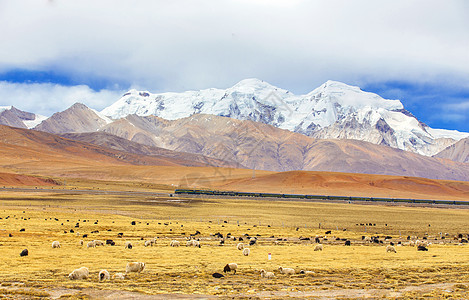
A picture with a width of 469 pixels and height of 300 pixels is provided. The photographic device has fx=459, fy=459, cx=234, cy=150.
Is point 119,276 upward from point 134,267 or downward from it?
downward

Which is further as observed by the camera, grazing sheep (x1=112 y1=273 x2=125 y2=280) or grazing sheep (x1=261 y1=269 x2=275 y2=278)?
grazing sheep (x1=261 y1=269 x2=275 y2=278)

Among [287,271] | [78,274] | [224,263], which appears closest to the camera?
[78,274]

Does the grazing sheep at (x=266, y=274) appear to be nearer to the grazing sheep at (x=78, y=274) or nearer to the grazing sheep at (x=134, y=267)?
the grazing sheep at (x=134, y=267)

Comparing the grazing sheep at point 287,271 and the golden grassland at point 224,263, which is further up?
the grazing sheep at point 287,271

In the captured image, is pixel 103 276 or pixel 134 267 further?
pixel 134 267

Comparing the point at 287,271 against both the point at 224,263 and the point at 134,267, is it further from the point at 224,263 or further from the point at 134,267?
the point at 134,267

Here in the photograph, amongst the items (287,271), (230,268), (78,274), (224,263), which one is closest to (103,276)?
(78,274)

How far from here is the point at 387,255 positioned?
30359 millimetres

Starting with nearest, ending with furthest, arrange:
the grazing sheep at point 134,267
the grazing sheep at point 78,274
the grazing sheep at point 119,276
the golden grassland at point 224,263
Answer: the golden grassland at point 224,263, the grazing sheep at point 78,274, the grazing sheep at point 119,276, the grazing sheep at point 134,267

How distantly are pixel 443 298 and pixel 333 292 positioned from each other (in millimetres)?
4122

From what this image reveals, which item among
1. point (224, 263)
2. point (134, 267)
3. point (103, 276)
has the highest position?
point (134, 267)

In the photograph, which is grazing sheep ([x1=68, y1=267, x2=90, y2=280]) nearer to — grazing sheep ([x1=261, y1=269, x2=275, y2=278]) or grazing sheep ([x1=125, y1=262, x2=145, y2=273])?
grazing sheep ([x1=125, y1=262, x2=145, y2=273])

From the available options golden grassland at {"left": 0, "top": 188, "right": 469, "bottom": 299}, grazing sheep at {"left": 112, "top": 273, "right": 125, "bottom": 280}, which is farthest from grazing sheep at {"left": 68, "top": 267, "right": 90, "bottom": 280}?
grazing sheep at {"left": 112, "top": 273, "right": 125, "bottom": 280}

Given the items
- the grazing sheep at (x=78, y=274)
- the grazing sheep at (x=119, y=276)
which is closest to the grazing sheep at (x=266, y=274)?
the grazing sheep at (x=119, y=276)
